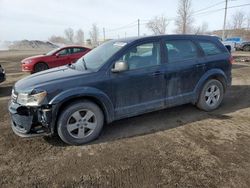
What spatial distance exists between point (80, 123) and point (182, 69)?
2.28 meters

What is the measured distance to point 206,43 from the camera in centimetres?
512

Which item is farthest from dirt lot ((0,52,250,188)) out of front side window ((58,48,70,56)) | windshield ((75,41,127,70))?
front side window ((58,48,70,56))

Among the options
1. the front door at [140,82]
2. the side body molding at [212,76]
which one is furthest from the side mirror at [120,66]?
the side body molding at [212,76]

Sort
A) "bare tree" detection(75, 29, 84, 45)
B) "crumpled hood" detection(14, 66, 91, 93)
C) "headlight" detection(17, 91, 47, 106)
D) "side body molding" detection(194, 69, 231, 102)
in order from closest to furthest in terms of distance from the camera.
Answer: "headlight" detection(17, 91, 47, 106), "crumpled hood" detection(14, 66, 91, 93), "side body molding" detection(194, 69, 231, 102), "bare tree" detection(75, 29, 84, 45)

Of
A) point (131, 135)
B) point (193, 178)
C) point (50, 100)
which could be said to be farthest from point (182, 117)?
point (50, 100)

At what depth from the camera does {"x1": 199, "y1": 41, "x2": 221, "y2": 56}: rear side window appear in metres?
5.02

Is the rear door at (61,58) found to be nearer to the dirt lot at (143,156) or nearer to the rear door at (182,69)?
the dirt lot at (143,156)

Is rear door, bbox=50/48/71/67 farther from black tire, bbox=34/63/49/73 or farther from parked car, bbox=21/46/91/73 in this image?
black tire, bbox=34/63/49/73

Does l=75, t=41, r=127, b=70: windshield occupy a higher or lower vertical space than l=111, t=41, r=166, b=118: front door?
higher

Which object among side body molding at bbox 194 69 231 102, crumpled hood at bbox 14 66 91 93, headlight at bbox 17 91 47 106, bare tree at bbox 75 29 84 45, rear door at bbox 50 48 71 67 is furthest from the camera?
bare tree at bbox 75 29 84 45

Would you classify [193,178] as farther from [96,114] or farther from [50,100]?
[50,100]

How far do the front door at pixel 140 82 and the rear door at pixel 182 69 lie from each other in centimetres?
20

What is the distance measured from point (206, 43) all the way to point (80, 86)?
3119 mm

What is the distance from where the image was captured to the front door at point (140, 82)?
13.1ft
